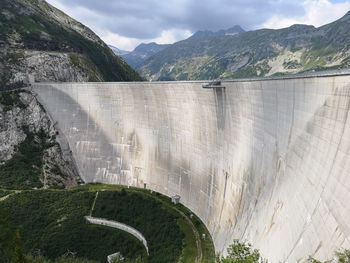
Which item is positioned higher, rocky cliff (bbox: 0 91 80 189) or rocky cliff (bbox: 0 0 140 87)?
rocky cliff (bbox: 0 0 140 87)

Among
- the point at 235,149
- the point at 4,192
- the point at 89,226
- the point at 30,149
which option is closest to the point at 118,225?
the point at 89,226

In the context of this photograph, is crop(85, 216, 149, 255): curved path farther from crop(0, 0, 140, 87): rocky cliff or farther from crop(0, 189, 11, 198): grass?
crop(0, 0, 140, 87): rocky cliff

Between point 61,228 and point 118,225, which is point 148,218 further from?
point 61,228

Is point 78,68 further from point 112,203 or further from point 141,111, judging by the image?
point 112,203

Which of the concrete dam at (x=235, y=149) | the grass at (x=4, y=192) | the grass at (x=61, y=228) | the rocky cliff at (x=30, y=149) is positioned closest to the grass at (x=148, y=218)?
the grass at (x=61, y=228)

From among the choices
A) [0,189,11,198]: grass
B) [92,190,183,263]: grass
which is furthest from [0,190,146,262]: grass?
[92,190,183,263]: grass
